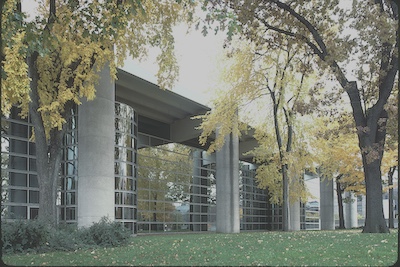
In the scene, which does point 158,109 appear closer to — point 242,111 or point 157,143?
point 157,143

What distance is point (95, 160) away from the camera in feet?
60.9

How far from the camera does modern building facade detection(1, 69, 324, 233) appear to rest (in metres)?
18.8

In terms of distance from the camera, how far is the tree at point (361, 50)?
647 inches

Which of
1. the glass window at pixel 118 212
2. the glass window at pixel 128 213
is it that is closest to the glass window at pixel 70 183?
the glass window at pixel 118 212

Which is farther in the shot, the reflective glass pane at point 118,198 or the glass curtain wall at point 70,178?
the reflective glass pane at point 118,198

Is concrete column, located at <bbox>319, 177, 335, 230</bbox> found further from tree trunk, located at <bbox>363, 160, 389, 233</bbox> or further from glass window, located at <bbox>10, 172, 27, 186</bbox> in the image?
glass window, located at <bbox>10, 172, 27, 186</bbox>

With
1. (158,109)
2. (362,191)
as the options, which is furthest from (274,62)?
(362,191)

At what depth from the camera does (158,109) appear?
3025cm

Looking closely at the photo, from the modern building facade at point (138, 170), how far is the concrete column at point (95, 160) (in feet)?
0.12

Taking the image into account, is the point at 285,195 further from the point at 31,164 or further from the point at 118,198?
the point at 31,164

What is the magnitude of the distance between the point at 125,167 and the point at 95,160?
4603 mm

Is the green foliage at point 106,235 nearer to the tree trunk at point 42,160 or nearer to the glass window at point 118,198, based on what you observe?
the tree trunk at point 42,160

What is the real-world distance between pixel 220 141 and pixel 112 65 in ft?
39.6

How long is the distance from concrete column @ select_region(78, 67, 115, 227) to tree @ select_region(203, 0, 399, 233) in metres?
5.75
